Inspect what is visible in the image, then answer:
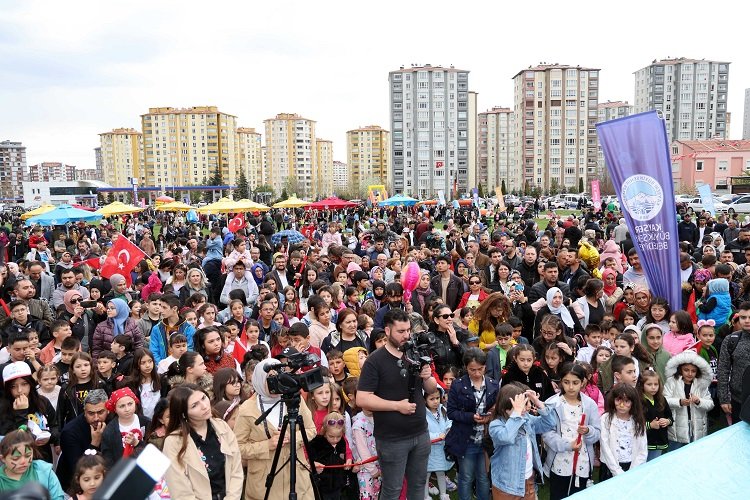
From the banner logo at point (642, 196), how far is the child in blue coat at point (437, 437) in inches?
138

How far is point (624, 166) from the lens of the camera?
6766mm

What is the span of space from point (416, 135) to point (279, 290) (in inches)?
3776

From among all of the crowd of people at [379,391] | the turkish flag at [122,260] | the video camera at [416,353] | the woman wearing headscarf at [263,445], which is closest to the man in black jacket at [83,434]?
the crowd of people at [379,391]

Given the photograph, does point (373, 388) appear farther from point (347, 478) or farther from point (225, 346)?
point (225, 346)

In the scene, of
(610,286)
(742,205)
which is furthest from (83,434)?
(742,205)

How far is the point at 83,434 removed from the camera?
14.4 ft

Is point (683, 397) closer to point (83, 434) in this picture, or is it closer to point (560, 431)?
point (560, 431)

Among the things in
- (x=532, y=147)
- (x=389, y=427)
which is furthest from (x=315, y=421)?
(x=532, y=147)

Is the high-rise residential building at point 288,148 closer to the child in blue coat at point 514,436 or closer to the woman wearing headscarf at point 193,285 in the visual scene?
the woman wearing headscarf at point 193,285

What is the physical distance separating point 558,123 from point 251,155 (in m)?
78.2

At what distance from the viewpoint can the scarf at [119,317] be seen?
6.69 metres

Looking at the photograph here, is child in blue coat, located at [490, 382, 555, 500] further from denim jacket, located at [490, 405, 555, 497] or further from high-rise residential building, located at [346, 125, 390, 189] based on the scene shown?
high-rise residential building, located at [346, 125, 390, 189]

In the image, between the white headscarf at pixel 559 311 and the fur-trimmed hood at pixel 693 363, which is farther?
the white headscarf at pixel 559 311

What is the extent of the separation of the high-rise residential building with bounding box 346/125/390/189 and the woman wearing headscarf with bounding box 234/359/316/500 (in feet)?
435
